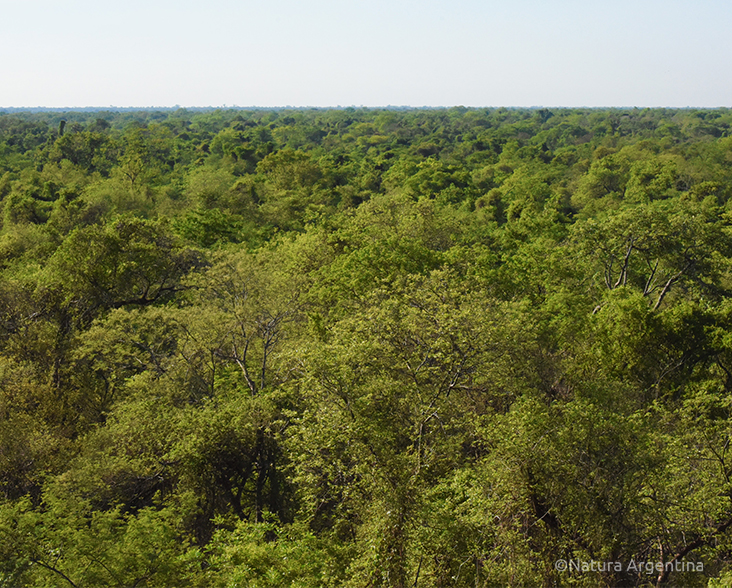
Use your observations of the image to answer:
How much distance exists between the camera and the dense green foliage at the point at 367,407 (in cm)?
966

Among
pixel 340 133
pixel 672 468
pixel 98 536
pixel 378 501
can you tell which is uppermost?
pixel 340 133

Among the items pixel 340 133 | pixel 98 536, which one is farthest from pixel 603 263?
pixel 340 133

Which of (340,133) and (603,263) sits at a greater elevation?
(340,133)

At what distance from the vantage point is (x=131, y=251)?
76.2 ft

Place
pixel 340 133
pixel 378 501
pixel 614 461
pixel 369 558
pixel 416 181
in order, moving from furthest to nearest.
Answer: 1. pixel 340 133
2. pixel 416 181
3. pixel 614 461
4. pixel 378 501
5. pixel 369 558

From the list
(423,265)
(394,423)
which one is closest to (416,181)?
(423,265)

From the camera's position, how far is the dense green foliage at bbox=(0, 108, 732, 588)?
966cm

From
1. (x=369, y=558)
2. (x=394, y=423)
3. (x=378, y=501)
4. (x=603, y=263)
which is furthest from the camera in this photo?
(x=603, y=263)

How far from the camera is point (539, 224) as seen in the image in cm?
3056

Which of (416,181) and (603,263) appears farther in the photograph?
(416,181)

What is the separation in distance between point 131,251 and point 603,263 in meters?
19.5

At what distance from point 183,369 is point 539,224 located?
2121 centimetres

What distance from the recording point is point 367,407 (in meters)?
11.5

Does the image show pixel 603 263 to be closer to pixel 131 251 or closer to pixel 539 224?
pixel 539 224
